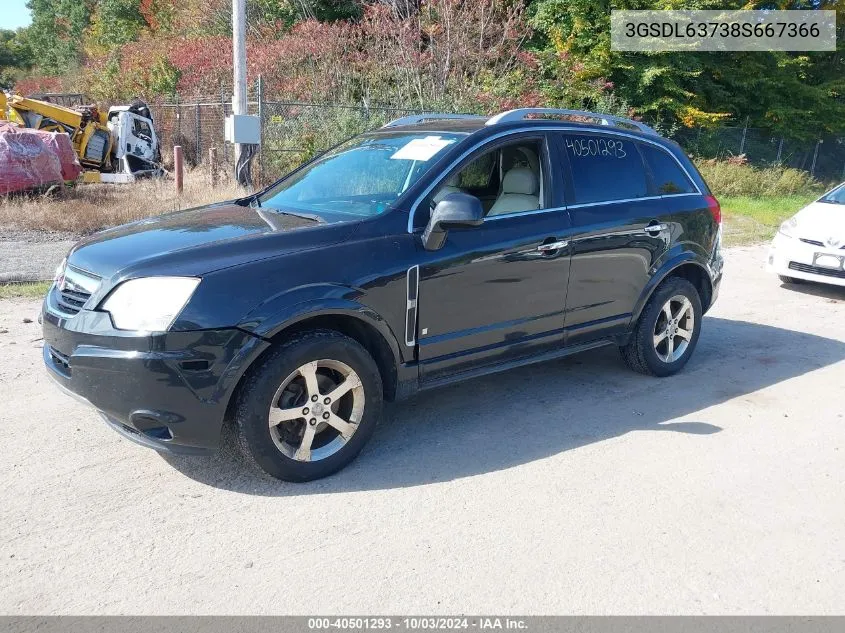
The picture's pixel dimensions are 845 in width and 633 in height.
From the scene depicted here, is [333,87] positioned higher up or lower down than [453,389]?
higher up

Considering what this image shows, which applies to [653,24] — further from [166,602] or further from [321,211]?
[166,602]

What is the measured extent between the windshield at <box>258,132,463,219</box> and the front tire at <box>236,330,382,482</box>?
872 mm

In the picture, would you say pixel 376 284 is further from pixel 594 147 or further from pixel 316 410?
pixel 594 147

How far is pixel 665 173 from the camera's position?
5.74m

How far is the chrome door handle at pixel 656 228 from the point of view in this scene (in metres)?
5.43

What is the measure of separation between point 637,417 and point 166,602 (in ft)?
10.5

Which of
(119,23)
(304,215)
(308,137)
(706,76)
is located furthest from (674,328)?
(119,23)

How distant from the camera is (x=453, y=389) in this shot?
5.40 m

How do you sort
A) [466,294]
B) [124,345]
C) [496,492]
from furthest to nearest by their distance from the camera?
1. [466,294]
2. [496,492]
3. [124,345]

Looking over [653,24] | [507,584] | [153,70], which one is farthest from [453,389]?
[153,70]

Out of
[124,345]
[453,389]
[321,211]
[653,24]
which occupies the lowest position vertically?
[453,389]

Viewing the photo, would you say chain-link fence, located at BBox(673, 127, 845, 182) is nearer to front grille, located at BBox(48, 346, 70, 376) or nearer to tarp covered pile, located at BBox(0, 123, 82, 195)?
tarp covered pile, located at BBox(0, 123, 82, 195)

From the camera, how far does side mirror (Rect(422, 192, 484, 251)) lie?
4.01 m

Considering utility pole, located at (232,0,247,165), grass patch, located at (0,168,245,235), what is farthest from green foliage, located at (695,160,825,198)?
grass patch, located at (0,168,245,235)
